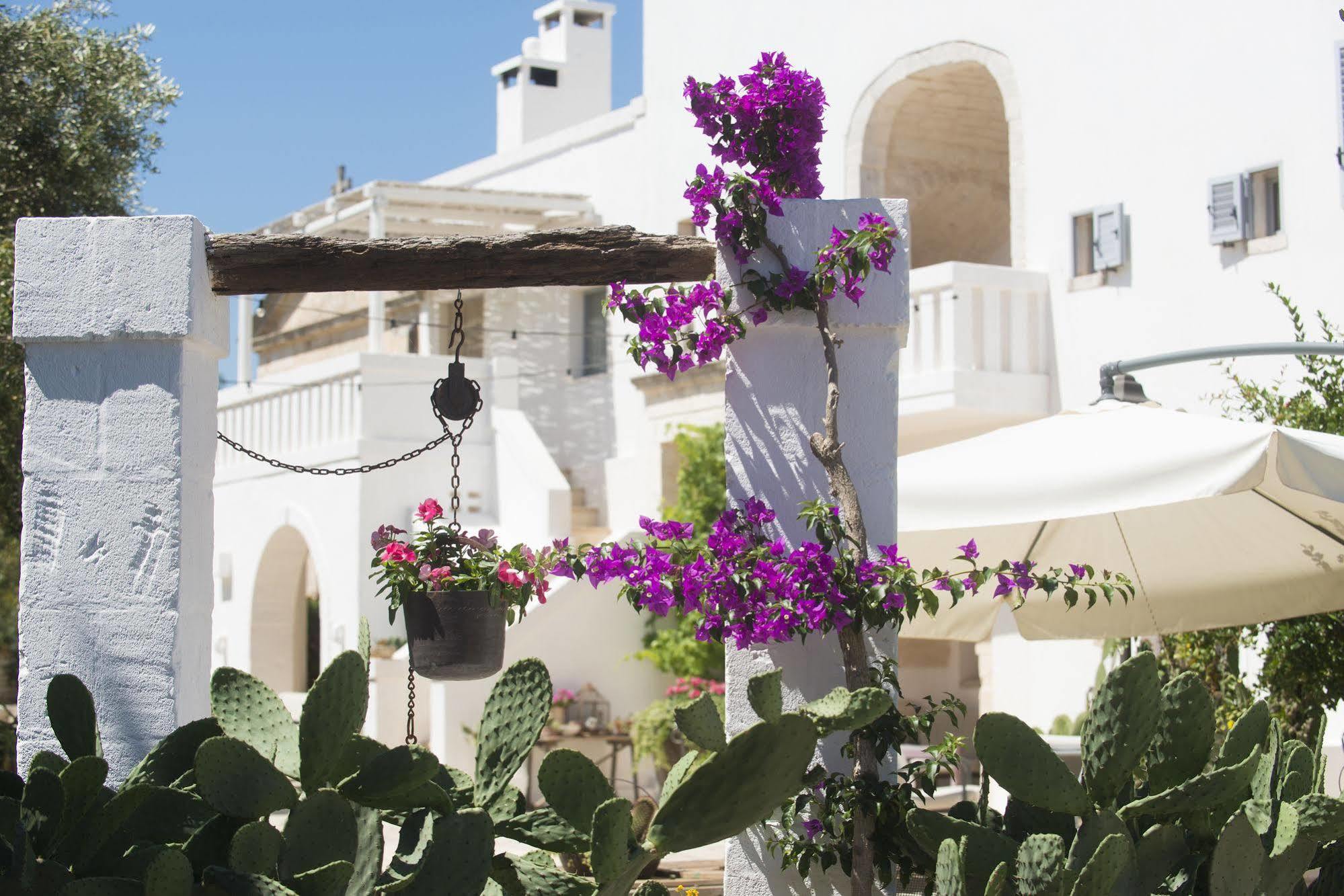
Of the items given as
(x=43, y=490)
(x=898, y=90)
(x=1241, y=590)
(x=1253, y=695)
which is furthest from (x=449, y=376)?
(x=898, y=90)

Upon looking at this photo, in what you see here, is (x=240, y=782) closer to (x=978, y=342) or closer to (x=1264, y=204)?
(x=1264, y=204)

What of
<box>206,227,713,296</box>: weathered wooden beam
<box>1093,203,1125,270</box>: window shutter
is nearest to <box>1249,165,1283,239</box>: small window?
<box>1093,203,1125,270</box>: window shutter

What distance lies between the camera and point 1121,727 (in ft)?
12.9

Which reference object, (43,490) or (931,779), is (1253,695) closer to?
(931,779)

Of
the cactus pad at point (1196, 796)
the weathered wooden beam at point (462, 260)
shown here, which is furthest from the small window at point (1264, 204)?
the cactus pad at point (1196, 796)

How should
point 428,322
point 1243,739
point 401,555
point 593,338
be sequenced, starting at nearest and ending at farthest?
point 1243,739
point 401,555
point 593,338
point 428,322

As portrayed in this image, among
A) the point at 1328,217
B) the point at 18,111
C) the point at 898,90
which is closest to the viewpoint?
the point at 18,111

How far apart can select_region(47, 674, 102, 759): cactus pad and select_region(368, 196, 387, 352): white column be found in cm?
1230

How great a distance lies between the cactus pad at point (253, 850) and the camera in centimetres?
339

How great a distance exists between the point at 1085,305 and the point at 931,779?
8259mm

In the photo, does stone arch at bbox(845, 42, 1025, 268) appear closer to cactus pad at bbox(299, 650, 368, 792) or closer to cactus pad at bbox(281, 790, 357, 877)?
cactus pad at bbox(299, 650, 368, 792)

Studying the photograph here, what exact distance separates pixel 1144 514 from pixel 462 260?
3.43 meters

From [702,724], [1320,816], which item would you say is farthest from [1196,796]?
[702,724]

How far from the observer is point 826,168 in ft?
45.4
